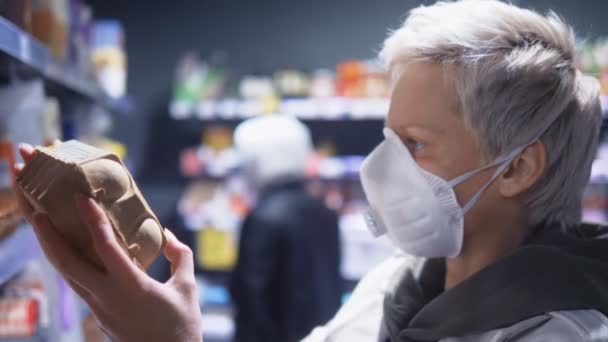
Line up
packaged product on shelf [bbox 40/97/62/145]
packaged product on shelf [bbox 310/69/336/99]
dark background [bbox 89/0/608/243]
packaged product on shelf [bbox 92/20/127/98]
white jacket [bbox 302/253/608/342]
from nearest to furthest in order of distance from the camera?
1. white jacket [bbox 302/253/608/342]
2. packaged product on shelf [bbox 40/97/62/145]
3. packaged product on shelf [bbox 92/20/127/98]
4. packaged product on shelf [bbox 310/69/336/99]
5. dark background [bbox 89/0/608/243]

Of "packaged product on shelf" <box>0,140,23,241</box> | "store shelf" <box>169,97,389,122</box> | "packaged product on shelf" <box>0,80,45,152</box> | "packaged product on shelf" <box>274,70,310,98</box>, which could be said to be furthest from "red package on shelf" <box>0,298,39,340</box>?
"packaged product on shelf" <box>274,70,310,98</box>

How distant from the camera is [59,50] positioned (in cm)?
162

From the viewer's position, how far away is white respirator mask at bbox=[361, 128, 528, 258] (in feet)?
3.93

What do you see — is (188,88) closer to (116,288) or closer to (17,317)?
(17,317)

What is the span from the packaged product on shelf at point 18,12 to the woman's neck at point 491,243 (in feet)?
3.68

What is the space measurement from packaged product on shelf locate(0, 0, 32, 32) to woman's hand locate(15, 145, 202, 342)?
55 cm

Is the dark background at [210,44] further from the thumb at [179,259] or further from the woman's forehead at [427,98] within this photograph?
the thumb at [179,259]

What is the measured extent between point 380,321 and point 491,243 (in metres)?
0.33

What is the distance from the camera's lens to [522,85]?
3.56 ft

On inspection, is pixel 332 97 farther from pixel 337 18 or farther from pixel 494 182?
pixel 494 182

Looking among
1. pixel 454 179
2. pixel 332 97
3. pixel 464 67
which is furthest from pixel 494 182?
pixel 332 97

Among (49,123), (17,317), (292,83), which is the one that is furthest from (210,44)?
(17,317)

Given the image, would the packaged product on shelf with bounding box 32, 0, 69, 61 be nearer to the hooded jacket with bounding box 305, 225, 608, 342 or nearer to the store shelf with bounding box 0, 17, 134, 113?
the store shelf with bounding box 0, 17, 134, 113

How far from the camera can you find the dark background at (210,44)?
4457 mm
